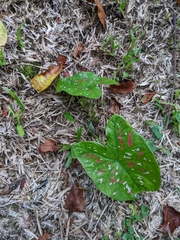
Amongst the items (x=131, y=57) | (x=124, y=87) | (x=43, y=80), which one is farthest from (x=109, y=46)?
(x=43, y=80)

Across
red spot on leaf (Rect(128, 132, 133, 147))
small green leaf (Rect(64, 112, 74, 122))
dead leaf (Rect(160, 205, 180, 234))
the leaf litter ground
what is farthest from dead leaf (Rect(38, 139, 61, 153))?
dead leaf (Rect(160, 205, 180, 234))

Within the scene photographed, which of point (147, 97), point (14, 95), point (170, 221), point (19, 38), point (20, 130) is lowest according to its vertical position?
point (170, 221)

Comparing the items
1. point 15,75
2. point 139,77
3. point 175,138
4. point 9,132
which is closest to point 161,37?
point 139,77

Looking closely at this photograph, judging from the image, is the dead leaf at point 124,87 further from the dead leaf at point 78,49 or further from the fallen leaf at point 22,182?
the fallen leaf at point 22,182

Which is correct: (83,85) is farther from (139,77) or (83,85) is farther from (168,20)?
(168,20)

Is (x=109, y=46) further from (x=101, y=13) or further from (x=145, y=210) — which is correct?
(x=145, y=210)
